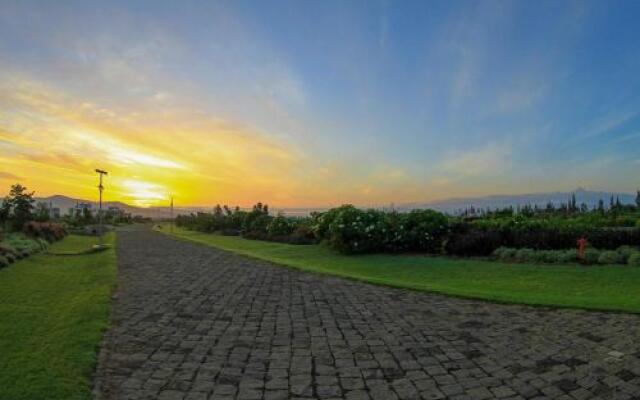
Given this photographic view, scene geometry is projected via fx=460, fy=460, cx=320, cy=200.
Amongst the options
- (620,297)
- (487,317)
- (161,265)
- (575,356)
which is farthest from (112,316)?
(620,297)

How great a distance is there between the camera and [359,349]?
5070 mm

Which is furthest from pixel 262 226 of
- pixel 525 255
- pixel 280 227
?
pixel 525 255

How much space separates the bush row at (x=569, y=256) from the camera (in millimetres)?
10289

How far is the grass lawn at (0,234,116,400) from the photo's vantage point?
3945 millimetres

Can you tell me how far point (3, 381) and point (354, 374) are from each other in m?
3.07

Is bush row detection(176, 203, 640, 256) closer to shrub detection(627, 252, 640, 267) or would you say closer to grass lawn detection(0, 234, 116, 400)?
shrub detection(627, 252, 640, 267)

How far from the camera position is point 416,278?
1051 cm

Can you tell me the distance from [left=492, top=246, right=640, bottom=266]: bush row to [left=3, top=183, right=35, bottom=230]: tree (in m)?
21.2

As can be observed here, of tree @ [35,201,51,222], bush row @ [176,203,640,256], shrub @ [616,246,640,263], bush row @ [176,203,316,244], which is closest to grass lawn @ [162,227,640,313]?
shrub @ [616,246,640,263]

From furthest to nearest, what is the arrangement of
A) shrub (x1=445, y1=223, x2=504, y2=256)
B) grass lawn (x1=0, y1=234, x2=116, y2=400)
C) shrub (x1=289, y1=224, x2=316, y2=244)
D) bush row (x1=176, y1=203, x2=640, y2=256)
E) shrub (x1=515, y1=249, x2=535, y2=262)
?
shrub (x1=289, y1=224, x2=316, y2=244) → shrub (x1=445, y1=223, x2=504, y2=256) → bush row (x1=176, y1=203, x2=640, y2=256) → shrub (x1=515, y1=249, x2=535, y2=262) → grass lawn (x1=0, y1=234, x2=116, y2=400)

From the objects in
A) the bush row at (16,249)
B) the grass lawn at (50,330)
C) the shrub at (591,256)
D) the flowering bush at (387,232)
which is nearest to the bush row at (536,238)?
the flowering bush at (387,232)

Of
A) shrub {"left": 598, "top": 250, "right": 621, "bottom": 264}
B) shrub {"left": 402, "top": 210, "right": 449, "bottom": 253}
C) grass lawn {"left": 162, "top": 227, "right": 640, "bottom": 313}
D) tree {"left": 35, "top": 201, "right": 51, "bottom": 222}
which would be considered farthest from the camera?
tree {"left": 35, "top": 201, "right": 51, "bottom": 222}

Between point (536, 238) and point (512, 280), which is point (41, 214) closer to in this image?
point (536, 238)

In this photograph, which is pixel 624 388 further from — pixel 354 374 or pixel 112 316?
pixel 112 316
